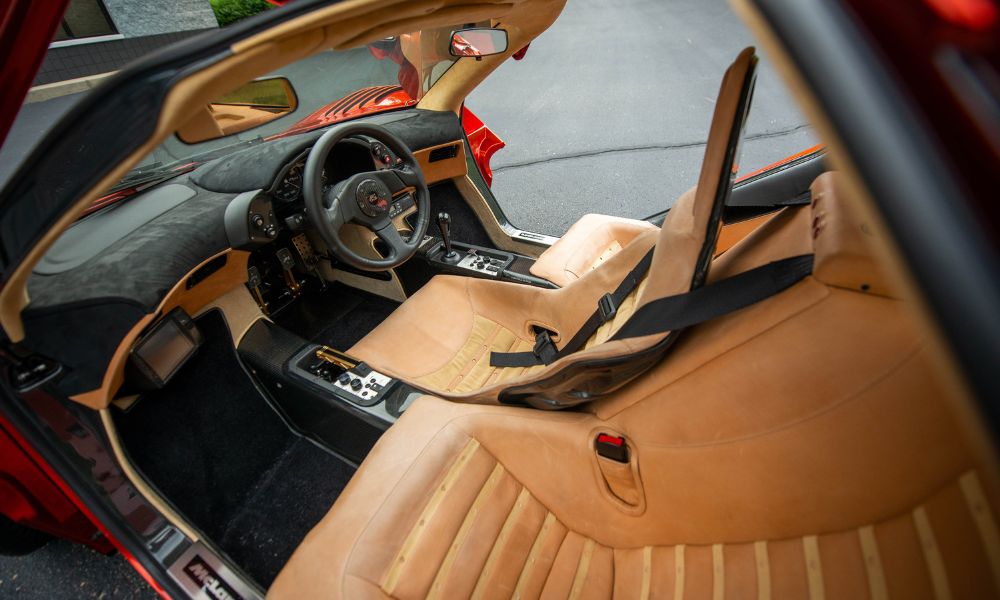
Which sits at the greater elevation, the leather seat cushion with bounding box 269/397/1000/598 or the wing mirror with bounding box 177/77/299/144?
the wing mirror with bounding box 177/77/299/144

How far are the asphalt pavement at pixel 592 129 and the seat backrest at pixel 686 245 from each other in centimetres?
136

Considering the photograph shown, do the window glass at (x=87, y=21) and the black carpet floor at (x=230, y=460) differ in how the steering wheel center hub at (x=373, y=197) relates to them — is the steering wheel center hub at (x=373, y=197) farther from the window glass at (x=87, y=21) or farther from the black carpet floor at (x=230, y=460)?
the window glass at (x=87, y=21)

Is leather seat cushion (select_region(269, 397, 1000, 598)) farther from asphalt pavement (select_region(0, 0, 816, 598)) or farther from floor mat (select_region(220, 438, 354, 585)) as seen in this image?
asphalt pavement (select_region(0, 0, 816, 598))

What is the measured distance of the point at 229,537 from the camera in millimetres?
1416

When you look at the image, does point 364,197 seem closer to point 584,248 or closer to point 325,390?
point 325,390

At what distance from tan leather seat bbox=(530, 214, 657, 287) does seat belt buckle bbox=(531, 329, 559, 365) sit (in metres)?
0.37

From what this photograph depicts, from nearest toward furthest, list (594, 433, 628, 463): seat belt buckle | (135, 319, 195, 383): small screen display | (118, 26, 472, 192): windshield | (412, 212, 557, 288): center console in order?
1. (594, 433, 628, 463): seat belt buckle
2. (135, 319, 195, 383): small screen display
3. (118, 26, 472, 192): windshield
4. (412, 212, 557, 288): center console

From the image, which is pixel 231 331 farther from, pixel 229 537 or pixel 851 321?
pixel 851 321

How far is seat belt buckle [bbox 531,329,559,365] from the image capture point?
140 centimetres

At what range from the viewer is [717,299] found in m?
0.69

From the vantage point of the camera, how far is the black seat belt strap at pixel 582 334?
114 centimetres

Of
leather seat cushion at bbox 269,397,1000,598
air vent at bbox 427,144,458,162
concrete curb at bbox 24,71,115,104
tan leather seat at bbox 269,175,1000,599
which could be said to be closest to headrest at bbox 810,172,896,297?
tan leather seat at bbox 269,175,1000,599

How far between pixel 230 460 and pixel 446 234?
3.76 feet

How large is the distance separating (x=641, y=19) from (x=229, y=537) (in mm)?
7808
